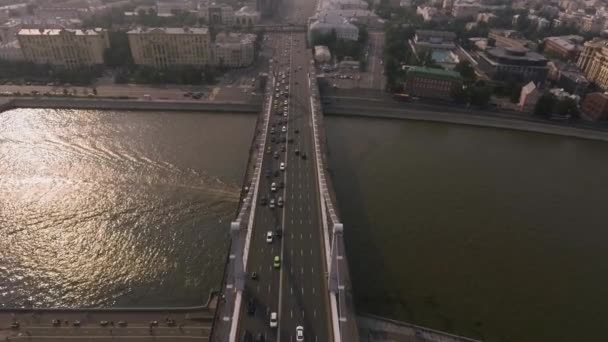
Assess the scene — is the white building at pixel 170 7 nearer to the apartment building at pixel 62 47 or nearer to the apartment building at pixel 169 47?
the apartment building at pixel 169 47

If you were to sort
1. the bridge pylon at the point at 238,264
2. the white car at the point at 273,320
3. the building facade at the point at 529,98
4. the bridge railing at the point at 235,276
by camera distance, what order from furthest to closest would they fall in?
the building facade at the point at 529,98, the bridge pylon at the point at 238,264, the white car at the point at 273,320, the bridge railing at the point at 235,276

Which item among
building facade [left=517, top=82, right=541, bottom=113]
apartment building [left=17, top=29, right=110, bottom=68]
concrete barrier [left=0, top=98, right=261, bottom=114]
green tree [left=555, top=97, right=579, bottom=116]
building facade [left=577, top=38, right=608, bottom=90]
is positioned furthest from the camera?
building facade [left=577, top=38, right=608, bottom=90]

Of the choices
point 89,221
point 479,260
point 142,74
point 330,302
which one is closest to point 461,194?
point 479,260

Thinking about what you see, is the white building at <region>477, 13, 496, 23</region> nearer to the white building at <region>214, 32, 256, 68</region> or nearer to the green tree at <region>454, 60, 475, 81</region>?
the green tree at <region>454, 60, 475, 81</region>

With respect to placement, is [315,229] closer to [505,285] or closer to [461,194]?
[505,285]

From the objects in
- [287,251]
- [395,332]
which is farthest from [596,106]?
[287,251]

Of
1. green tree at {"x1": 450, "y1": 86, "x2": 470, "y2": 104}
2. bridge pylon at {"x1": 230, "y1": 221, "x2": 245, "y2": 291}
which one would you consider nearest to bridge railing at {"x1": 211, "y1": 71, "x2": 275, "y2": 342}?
bridge pylon at {"x1": 230, "y1": 221, "x2": 245, "y2": 291}

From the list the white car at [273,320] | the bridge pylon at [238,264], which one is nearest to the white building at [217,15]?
the bridge pylon at [238,264]

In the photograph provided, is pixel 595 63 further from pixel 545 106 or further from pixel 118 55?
pixel 118 55
